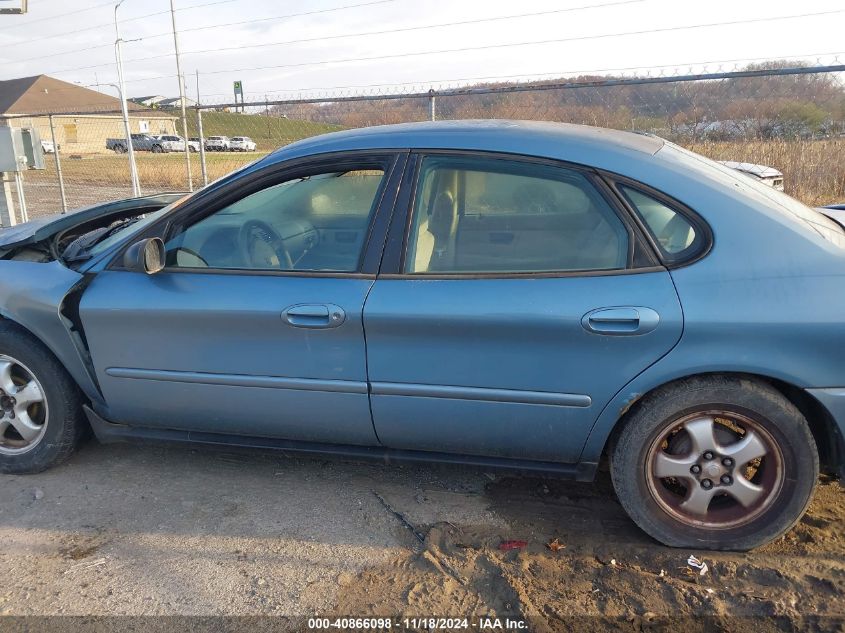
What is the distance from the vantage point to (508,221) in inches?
103

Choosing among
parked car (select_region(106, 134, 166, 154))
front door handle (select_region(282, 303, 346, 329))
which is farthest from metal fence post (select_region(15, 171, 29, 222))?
parked car (select_region(106, 134, 166, 154))

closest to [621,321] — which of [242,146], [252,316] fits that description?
[252,316]

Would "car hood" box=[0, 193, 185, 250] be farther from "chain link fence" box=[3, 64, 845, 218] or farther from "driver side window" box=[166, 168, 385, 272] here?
"chain link fence" box=[3, 64, 845, 218]

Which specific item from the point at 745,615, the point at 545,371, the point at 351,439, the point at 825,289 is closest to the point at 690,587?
the point at 745,615

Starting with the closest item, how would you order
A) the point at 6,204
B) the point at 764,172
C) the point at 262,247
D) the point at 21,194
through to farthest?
the point at 262,247 < the point at 764,172 < the point at 6,204 < the point at 21,194

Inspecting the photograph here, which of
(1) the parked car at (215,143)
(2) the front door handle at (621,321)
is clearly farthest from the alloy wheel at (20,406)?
(1) the parked car at (215,143)

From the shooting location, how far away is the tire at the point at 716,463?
2.36 m

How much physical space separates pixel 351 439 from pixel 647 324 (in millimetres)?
1334

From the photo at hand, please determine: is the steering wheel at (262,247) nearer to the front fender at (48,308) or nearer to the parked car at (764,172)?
the front fender at (48,308)

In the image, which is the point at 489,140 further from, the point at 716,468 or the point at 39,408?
the point at 39,408

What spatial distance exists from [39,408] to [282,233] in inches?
61.7

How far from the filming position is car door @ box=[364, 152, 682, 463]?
2.38m

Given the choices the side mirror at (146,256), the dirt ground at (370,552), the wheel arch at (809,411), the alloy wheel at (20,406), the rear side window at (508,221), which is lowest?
the dirt ground at (370,552)

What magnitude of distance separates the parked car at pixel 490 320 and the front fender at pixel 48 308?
0.04 ft
